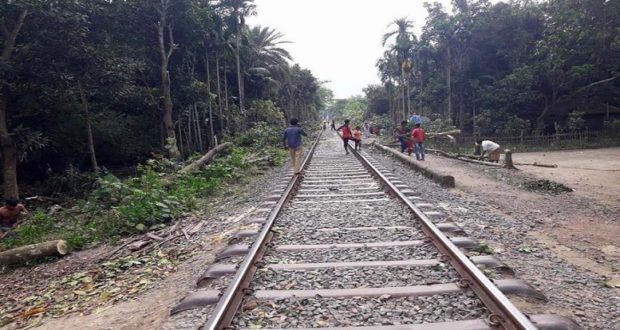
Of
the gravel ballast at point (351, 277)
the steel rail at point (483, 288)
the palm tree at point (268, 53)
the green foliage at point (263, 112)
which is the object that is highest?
the palm tree at point (268, 53)

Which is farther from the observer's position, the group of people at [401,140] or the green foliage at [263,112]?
the green foliage at [263,112]

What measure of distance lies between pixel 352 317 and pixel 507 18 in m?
38.3

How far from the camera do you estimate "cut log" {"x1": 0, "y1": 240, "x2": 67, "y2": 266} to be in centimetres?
660

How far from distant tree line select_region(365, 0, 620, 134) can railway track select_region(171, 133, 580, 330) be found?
90.0ft

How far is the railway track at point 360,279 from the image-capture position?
3.21 metres

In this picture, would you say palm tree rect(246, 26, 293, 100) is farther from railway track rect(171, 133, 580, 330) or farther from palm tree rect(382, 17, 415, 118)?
railway track rect(171, 133, 580, 330)

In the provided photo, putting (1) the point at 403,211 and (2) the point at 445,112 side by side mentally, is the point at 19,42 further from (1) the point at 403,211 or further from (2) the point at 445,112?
(2) the point at 445,112

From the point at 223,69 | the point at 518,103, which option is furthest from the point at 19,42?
the point at 518,103

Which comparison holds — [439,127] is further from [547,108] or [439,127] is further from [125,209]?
[125,209]

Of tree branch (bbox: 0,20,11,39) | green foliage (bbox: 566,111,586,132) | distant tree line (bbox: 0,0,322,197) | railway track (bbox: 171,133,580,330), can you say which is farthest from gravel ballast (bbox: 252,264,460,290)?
green foliage (bbox: 566,111,586,132)

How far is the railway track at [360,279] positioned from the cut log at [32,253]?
3.01m

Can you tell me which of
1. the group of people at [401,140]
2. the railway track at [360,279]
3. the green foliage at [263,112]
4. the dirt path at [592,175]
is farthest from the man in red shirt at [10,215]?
the green foliage at [263,112]

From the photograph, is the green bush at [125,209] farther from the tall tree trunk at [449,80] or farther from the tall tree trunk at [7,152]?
the tall tree trunk at [449,80]

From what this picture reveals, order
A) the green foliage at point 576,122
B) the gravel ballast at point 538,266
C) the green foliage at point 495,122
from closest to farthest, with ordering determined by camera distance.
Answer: the gravel ballast at point 538,266
the green foliage at point 576,122
the green foliage at point 495,122
